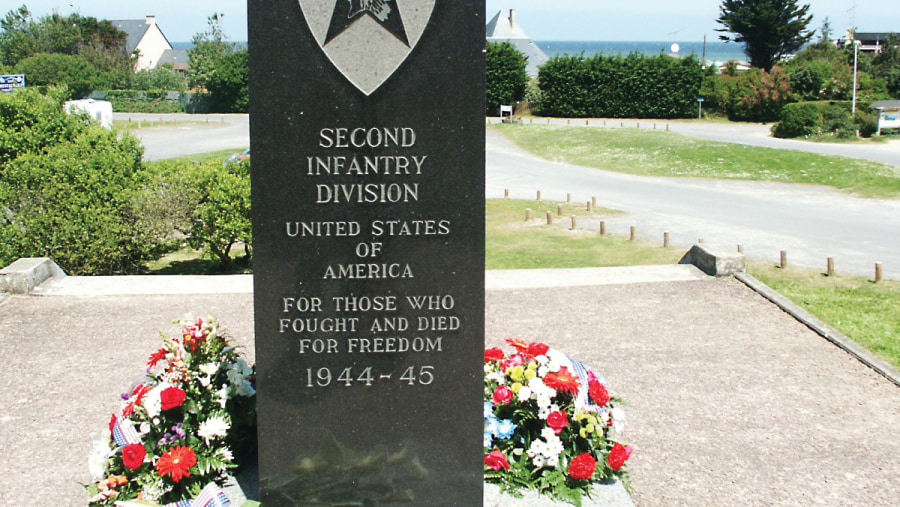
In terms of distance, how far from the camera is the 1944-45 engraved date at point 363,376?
176 inches

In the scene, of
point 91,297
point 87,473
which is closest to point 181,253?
point 91,297

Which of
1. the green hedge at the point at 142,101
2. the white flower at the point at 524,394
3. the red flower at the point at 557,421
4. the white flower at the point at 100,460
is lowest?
the white flower at the point at 100,460

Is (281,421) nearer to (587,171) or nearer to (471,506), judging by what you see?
(471,506)

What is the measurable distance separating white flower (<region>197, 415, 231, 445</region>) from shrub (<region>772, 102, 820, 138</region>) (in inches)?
1368

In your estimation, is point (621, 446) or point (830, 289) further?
point (830, 289)

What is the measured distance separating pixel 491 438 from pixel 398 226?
1.52 metres

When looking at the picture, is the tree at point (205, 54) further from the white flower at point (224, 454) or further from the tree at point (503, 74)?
the white flower at point (224, 454)

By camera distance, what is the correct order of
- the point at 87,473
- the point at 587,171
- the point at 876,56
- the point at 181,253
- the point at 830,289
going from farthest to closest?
1. the point at 876,56
2. the point at 587,171
3. the point at 181,253
4. the point at 830,289
5. the point at 87,473

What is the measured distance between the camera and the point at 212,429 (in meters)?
4.83

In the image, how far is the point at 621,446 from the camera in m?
5.04

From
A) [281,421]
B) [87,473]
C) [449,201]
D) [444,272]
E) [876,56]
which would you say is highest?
[876,56]

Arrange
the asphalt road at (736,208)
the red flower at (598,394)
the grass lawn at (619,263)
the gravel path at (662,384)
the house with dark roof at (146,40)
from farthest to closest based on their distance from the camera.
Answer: the house with dark roof at (146,40), the asphalt road at (736,208), the grass lawn at (619,263), the gravel path at (662,384), the red flower at (598,394)

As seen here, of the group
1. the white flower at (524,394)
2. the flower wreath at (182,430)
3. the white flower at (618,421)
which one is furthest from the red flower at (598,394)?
the flower wreath at (182,430)

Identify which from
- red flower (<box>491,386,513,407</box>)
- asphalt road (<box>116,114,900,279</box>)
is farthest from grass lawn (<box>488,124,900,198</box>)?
red flower (<box>491,386,513,407</box>)
